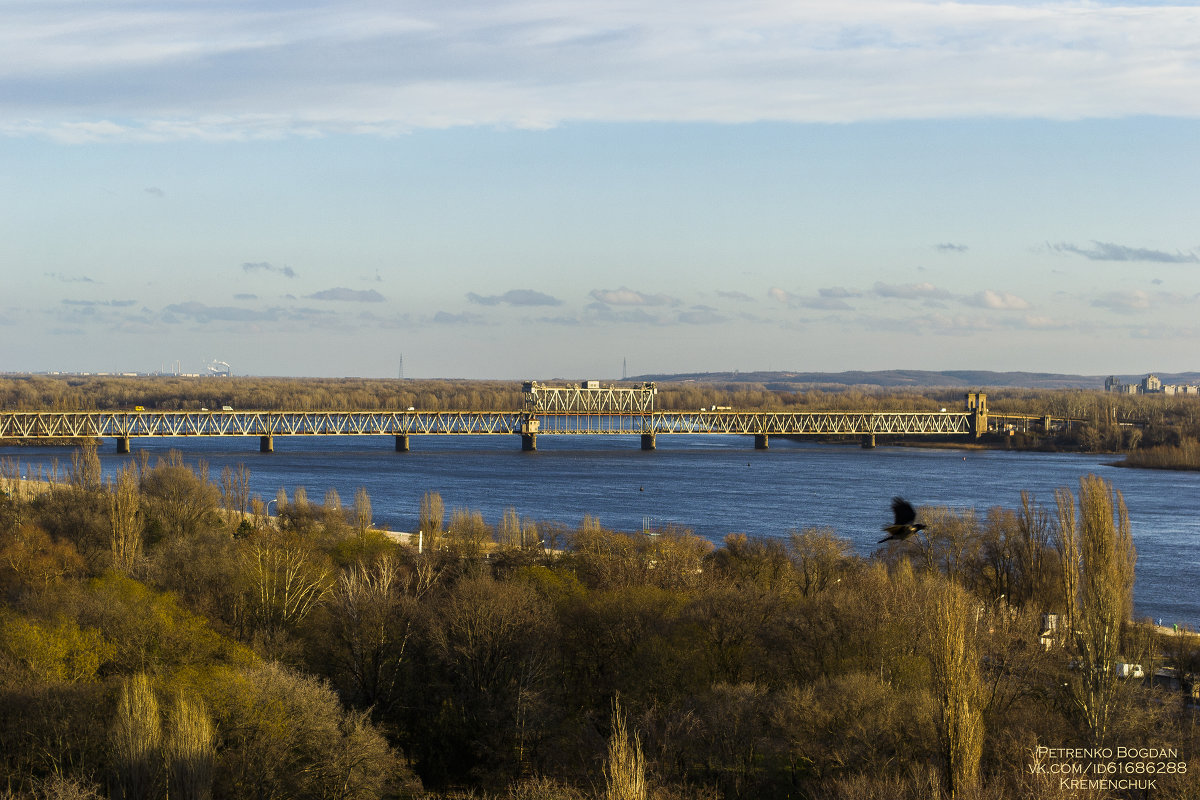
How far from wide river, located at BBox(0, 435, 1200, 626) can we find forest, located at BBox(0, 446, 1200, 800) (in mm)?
16028

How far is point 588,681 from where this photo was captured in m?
26.6

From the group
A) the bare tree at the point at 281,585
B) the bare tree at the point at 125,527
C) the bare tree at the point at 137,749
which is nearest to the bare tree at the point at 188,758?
the bare tree at the point at 137,749

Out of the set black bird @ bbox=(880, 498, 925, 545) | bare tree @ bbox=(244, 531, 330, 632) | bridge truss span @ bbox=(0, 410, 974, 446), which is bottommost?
bare tree @ bbox=(244, 531, 330, 632)

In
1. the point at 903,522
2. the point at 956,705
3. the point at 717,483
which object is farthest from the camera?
the point at 717,483

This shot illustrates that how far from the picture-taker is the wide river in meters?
56.9

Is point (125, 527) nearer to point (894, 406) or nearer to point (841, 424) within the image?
point (841, 424)

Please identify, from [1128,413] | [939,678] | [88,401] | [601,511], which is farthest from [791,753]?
[88,401]

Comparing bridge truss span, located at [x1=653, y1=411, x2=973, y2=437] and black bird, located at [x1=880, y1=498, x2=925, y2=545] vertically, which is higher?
black bird, located at [x1=880, y1=498, x2=925, y2=545]

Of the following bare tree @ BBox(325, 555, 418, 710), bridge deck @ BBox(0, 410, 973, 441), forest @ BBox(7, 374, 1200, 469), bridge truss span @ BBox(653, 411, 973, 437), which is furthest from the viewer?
bridge truss span @ BBox(653, 411, 973, 437)

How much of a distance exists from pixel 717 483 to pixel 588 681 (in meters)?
58.3

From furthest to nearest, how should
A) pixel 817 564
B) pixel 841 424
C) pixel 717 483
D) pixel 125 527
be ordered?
pixel 841 424
pixel 717 483
pixel 125 527
pixel 817 564

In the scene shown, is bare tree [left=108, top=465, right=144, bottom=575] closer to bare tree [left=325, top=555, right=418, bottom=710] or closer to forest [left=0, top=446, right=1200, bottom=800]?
forest [left=0, top=446, right=1200, bottom=800]

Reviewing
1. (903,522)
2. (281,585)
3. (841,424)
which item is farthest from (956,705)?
(841,424)

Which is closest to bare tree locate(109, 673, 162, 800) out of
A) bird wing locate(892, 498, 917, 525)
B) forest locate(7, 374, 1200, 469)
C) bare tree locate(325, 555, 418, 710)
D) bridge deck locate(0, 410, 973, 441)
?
bare tree locate(325, 555, 418, 710)
